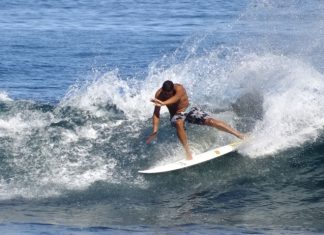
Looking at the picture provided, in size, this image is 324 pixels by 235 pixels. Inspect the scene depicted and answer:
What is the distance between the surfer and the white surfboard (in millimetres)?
155

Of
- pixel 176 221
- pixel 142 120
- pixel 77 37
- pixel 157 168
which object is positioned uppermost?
pixel 77 37

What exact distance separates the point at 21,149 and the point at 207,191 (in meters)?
4.39

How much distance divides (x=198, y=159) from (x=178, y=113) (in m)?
1.03

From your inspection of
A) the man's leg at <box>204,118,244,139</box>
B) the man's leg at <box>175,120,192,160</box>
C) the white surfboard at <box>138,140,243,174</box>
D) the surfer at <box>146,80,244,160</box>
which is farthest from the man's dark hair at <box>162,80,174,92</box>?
the white surfboard at <box>138,140,243,174</box>

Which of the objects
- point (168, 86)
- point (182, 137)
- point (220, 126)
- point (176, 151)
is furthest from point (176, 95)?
point (176, 151)

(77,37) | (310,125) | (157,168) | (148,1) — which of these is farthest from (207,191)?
(148,1)

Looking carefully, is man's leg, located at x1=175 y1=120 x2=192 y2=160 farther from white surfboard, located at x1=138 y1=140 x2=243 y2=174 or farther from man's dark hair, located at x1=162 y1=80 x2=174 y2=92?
man's dark hair, located at x1=162 y1=80 x2=174 y2=92

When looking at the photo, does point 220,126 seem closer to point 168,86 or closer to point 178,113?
point 178,113

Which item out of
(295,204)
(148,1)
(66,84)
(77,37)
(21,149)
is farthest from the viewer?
(148,1)

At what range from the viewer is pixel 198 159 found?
48.9 feet

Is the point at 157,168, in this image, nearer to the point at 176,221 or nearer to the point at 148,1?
the point at 176,221

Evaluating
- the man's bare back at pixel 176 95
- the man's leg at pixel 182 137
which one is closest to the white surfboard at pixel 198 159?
the man's leg at pixel 182 137

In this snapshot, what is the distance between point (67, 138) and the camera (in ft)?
53.8

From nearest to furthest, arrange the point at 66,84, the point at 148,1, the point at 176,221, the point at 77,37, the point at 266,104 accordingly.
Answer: the point at 176,221 < the point at 266,104 < the point at 66,84 < the point at 77,37 < the point at 148,1
